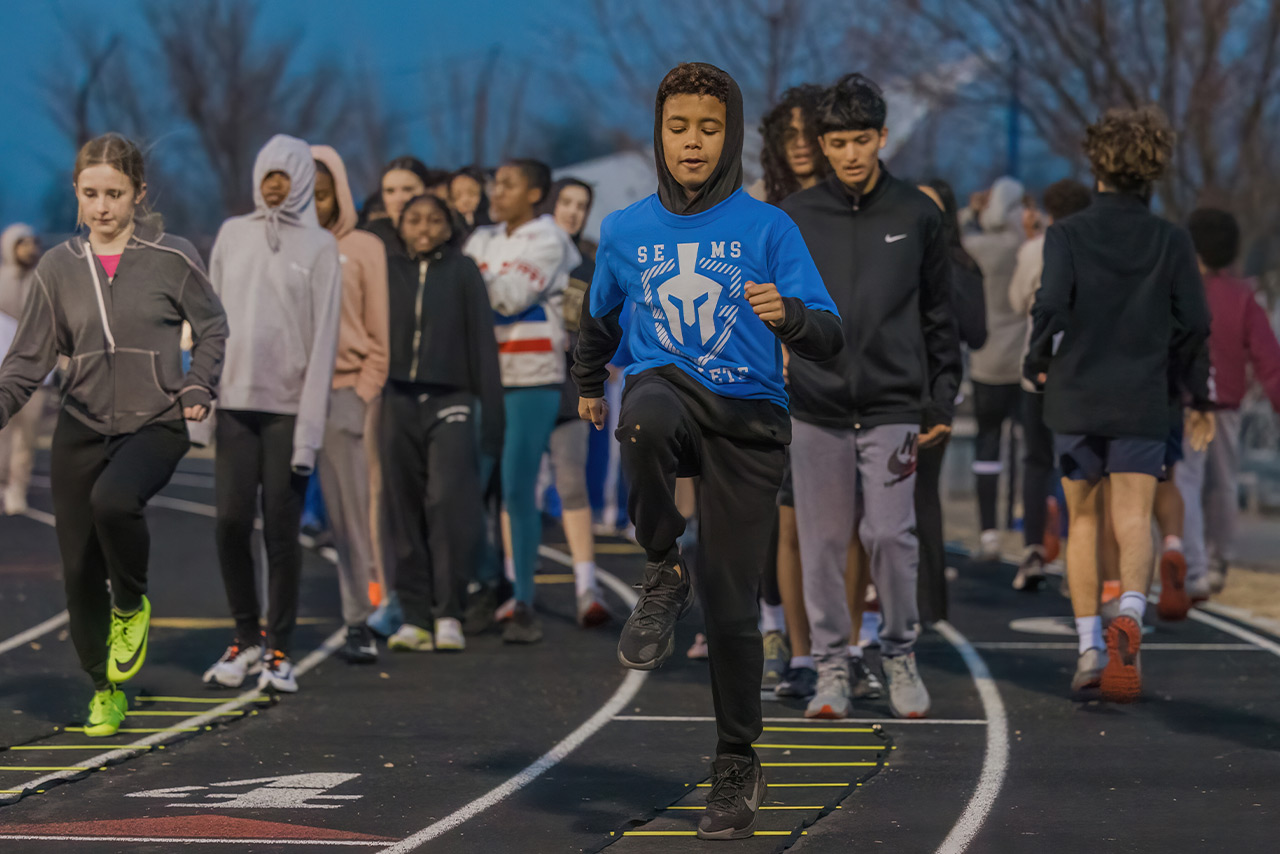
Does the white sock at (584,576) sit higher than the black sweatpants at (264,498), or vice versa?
the black sweatpants at (264,498)

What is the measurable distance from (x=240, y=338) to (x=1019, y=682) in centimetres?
381

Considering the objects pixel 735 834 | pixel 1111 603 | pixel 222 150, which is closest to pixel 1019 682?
pixel 1111 603

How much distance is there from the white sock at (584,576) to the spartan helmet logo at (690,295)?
4.92 meters

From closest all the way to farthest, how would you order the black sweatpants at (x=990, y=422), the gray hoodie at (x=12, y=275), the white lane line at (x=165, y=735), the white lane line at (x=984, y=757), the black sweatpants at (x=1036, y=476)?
the white lane line at (x=984, y=757) < the white lane line at (x=165, y=735) < the black sweatpants at (x=1036, y=476) < the black sweatpants at (x=990, y=422) < the gray hoodie at (x=12, y=275)

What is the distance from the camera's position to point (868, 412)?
24.2ft

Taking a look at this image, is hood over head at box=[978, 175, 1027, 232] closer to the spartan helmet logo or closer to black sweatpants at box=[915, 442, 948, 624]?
black sweatpants at box=[915, 442, 948, 624]

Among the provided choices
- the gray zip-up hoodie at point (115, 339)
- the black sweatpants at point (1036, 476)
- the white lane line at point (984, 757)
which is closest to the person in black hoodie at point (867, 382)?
the white lane line at point (984, 757)

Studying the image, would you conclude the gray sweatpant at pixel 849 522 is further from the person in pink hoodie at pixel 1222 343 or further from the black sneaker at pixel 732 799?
the person in pink hoodie at pixel 1222 343

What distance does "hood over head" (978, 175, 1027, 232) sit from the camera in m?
13.0

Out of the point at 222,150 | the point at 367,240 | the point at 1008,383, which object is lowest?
the point at 1008,383

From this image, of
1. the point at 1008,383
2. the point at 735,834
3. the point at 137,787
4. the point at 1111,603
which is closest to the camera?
the point at 735,834

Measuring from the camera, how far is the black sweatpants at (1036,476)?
38.3 feet

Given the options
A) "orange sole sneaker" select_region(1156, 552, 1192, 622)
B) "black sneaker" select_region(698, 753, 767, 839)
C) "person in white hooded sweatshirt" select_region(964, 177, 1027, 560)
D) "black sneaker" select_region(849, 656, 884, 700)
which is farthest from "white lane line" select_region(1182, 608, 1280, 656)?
"black sneaker" select_region(698, 753, 767, 839)

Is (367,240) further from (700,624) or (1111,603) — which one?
(1111,603)
